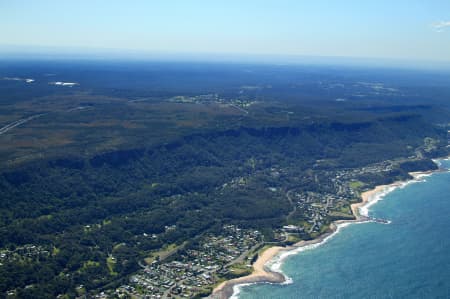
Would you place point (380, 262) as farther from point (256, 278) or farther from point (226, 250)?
point (226, 250)

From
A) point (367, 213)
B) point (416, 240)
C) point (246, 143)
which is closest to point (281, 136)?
point (246, 143)

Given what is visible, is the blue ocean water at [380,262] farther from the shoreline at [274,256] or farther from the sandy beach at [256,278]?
the sandy beach at [256,278]

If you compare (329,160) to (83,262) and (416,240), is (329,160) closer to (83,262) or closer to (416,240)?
(416,240)

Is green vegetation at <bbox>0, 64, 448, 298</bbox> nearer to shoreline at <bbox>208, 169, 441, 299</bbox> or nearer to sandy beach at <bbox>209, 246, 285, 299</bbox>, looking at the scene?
sandy beach at <bbox>209, 246, 285, 299</bbox>

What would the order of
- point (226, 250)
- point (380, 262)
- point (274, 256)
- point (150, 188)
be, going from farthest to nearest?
point (150, 188) < point (226, 250) < point (274, 256) < point (380, 262)

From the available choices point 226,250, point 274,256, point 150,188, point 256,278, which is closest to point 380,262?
point 274,256

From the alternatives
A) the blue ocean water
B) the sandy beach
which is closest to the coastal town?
the sandy beach

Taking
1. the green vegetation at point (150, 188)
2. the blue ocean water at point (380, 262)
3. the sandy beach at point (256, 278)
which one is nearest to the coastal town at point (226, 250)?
the green vegetation at point (150, 188)

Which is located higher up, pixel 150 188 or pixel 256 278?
pixel 150 188
